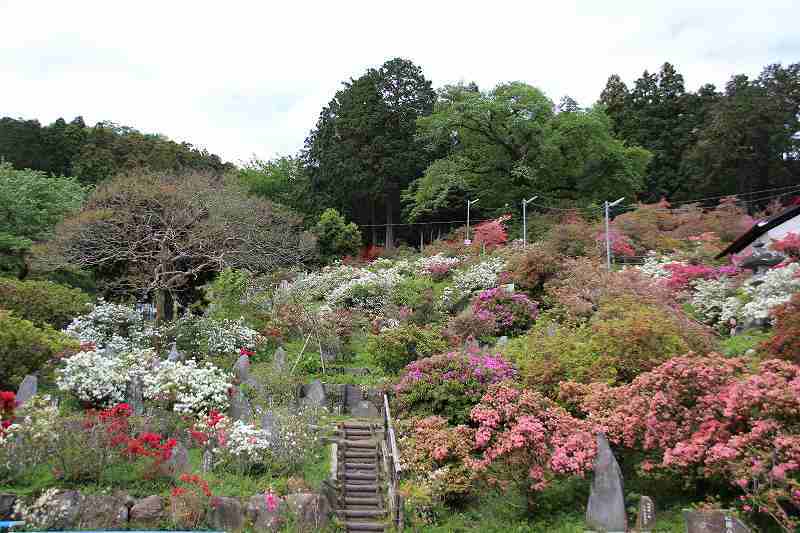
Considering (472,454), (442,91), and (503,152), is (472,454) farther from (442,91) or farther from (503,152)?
(442,91)

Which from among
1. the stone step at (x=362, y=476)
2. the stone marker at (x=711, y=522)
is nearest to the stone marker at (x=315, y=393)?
the stone step at (x=362, y=476)

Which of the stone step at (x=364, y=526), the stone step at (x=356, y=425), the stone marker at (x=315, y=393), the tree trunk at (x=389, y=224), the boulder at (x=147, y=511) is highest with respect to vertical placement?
the tree trunk at (x=389, y=224)

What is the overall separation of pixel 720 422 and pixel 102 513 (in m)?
9.54

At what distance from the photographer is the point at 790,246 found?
18312 mm

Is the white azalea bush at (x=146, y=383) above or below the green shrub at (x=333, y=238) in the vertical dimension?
below

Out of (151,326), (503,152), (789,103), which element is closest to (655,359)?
(151,326)

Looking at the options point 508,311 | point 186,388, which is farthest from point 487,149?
point 186,388

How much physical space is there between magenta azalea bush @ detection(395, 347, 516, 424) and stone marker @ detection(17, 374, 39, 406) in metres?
7.36

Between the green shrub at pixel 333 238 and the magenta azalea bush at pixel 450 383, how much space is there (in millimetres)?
21054

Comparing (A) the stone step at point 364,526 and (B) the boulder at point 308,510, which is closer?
(B) the boulder at point 308,510

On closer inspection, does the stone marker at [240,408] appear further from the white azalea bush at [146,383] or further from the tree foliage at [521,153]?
the tree foliage at [521,153]

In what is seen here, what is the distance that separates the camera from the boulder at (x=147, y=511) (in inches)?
418

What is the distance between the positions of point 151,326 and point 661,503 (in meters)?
13.6

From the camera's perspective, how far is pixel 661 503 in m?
10.2
